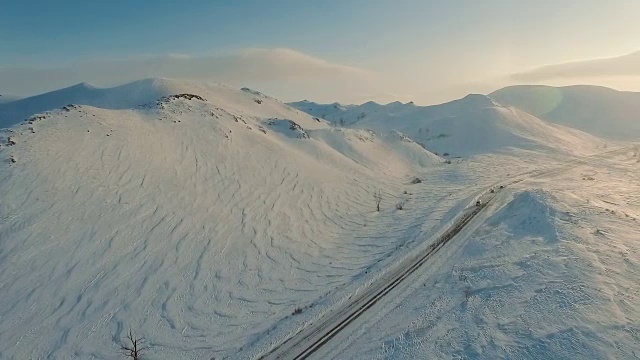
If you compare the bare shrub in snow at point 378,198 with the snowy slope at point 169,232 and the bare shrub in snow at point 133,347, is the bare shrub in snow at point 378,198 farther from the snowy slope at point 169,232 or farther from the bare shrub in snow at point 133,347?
the bare shrub in snow at point 133,347

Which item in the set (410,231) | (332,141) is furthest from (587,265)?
(332,141)

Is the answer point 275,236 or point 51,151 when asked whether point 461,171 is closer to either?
point 275,236

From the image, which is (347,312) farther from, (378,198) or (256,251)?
(378,198)

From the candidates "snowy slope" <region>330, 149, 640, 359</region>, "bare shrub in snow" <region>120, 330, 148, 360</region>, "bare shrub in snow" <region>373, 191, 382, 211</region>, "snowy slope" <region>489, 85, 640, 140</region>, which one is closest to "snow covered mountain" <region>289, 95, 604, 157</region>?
"snowy slope" <region>489, 85, 640, 140</region>

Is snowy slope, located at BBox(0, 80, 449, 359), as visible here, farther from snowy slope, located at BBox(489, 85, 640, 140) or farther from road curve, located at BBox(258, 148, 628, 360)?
snowy slope, located at BBox(489, 85, 640, 140)

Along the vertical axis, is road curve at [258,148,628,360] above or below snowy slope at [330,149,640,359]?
A: below

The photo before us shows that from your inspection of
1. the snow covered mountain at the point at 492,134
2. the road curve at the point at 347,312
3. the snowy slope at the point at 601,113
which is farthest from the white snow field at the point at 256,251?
the snowy slope at the point at 601,113

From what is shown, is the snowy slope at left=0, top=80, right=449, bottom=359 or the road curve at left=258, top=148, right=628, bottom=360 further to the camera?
the snowy slope at left=0, top=80, right=449, bottom=359

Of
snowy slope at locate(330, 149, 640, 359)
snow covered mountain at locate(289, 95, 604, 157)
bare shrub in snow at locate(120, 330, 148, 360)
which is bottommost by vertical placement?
snow covered mountain at locate(289, 95, 604, 157)
